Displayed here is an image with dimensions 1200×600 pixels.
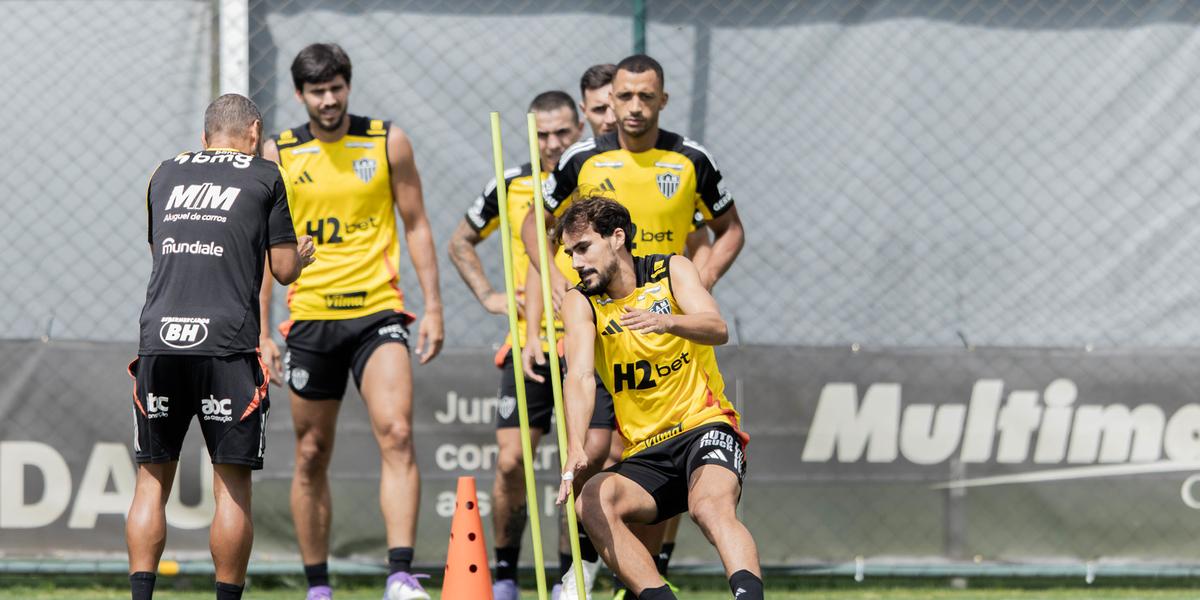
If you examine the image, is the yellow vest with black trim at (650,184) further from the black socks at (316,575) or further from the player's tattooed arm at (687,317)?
the black socks at (316,575)

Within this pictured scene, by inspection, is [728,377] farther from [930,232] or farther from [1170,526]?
[1170,526]

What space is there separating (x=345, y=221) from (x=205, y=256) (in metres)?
1.64

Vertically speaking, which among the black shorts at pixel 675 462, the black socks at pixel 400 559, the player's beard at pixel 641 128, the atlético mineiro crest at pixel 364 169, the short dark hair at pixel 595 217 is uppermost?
the player's beard at pixel 641 128

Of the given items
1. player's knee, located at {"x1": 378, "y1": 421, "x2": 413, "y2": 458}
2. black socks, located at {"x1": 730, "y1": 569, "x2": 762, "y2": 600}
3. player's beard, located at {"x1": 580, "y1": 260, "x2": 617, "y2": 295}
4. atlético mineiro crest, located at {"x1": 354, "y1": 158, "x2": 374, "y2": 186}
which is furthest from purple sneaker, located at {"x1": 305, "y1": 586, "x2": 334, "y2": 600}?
black socks, located at {"x1": 730, "y1": 569, "x2": 762, "y2": 600}

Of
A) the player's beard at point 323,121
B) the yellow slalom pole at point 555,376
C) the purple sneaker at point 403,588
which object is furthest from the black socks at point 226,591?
the player's beard at point 323,121

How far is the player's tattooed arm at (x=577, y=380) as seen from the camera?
5180 mm

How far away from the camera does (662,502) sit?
5.53 m

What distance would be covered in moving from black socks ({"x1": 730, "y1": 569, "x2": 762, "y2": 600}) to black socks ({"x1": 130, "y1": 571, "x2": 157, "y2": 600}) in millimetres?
2063

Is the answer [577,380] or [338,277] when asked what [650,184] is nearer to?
[577,380]

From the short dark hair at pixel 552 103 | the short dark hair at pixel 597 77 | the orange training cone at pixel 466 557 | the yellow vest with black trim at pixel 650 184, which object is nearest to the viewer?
the orange training cone at pixel 466 557

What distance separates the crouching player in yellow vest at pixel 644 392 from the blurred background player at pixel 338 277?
1469 mm

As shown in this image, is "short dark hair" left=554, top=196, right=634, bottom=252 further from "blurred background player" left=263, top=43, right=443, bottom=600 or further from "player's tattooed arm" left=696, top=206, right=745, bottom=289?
"blurred background player" left=263, top=43, right=443, bottom=600

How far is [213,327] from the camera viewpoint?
5254 mm

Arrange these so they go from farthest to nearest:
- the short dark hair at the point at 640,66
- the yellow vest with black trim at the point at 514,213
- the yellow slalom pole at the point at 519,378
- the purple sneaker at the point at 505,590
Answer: the yellow vest with black trim at the point at 514,213, the purple sneaker at the point at 505,590, the short dark hair at the point at 640,66, the yellow slalom pole at the point at 519,378
